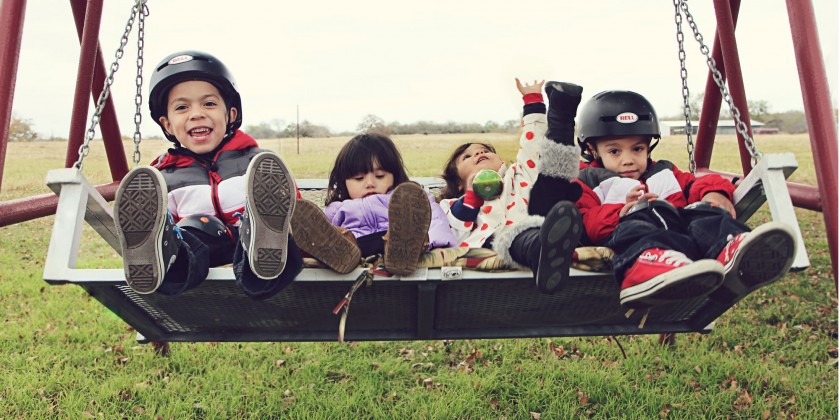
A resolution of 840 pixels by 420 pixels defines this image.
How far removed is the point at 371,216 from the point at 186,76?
114cm

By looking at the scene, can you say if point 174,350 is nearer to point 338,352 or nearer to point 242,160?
point 338,352

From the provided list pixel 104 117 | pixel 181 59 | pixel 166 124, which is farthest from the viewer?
pixel 104 117

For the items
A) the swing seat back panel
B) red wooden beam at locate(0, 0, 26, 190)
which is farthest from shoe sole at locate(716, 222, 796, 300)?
red wooden beam at locate(0, 0, 26, 190)

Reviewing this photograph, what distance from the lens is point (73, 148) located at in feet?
12.5

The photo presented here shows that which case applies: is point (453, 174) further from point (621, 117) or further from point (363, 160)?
point (621, 117)

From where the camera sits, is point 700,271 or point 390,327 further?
point 390,327

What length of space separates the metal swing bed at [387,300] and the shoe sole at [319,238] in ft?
0.21

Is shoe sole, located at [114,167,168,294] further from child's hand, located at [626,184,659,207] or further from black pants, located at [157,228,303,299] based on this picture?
child's hand, located at [626,184,659,207]

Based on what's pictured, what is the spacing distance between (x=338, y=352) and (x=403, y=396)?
81 cm

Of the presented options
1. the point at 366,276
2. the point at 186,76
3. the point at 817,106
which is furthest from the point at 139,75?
the point at 817,106

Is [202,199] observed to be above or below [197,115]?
below

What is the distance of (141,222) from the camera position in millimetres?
2178

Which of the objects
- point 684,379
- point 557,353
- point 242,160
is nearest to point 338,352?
point 557,353

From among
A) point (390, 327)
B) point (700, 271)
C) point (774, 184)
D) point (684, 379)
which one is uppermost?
point (774, 184)
